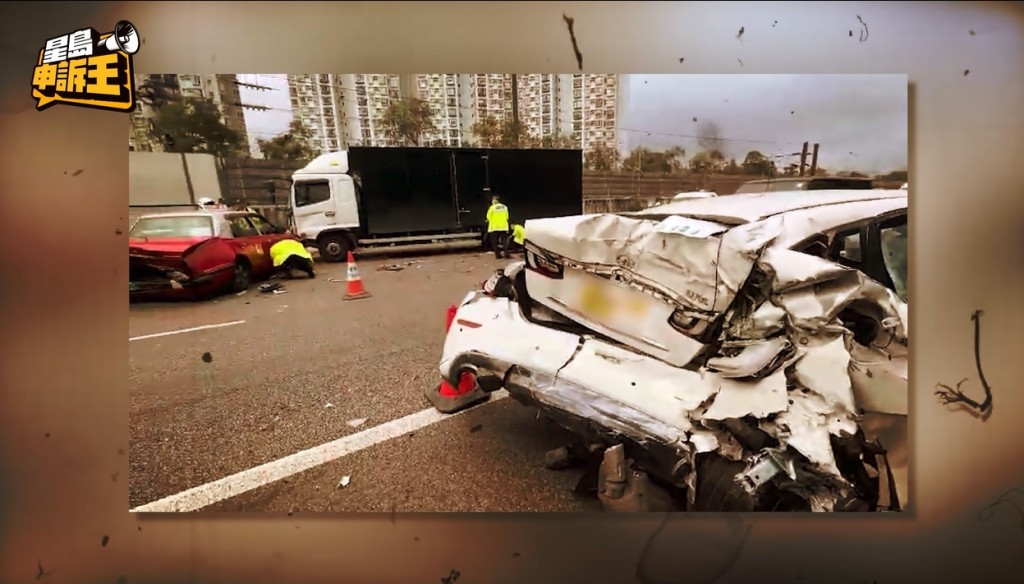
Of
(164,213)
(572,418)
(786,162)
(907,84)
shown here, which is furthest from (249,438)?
(907,84)

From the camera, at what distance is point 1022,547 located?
1412mm

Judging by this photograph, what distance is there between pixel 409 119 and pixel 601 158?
1.66ft

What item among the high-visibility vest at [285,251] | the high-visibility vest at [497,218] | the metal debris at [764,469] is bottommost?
the metal debris at [764,469]

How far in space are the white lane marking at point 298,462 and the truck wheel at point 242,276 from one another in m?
0.47

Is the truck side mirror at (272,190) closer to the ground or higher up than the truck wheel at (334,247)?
higher up

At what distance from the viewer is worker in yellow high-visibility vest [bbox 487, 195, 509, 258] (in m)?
1.43

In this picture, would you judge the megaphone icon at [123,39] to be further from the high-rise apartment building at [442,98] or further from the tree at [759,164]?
the tree at [759,164]

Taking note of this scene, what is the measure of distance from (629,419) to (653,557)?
0.43m

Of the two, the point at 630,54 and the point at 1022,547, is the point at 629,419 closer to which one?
the point at 630,54

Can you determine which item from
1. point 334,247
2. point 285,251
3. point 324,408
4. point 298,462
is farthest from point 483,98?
point 298,462

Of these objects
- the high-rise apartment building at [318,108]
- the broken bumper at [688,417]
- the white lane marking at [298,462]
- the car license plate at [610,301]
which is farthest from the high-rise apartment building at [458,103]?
the white lane marking at [298,462]

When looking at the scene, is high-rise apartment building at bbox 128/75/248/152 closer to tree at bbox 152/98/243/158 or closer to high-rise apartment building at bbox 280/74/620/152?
tree at bbox 152/98/243/158

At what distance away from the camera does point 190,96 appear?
4.52 feet

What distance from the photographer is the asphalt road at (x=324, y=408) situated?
4.47 feet
